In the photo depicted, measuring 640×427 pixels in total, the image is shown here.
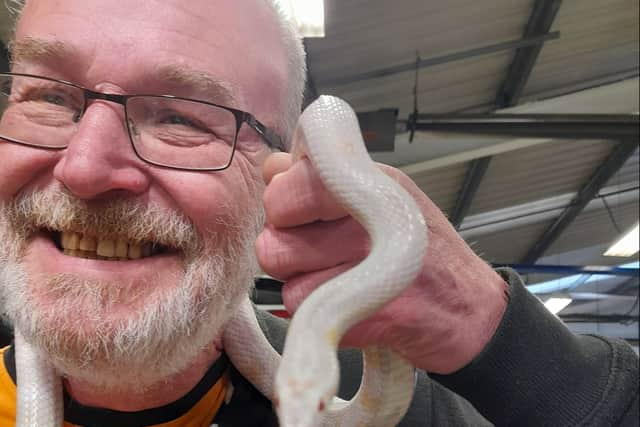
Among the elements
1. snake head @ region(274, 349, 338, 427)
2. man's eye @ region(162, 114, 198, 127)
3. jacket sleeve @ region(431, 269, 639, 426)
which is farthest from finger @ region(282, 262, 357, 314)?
man's eye @ region(162, 114, 198, 127)

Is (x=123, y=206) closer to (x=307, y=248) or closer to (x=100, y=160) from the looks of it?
(x=100, y=160)

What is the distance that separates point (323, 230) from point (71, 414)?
0.74 meters

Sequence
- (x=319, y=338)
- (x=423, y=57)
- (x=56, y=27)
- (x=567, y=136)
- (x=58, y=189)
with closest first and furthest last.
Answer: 1. (x=319, y=338)
2. (x=58, y=189)
3. (x=56, y=27)
4. (x=423, y=57)
5. (x=567, y=136)

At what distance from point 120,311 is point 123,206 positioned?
0.18 m

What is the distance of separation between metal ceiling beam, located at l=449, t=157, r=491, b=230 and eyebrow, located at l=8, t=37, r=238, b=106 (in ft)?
13.9

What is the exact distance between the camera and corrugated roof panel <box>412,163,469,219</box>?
17.2 ft

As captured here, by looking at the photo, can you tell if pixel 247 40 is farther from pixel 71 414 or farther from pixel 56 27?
pixel 71 414

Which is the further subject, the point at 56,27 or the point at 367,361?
the point at 56,27

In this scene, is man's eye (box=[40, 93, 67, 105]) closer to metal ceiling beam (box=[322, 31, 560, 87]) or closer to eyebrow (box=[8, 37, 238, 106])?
eyebrow (box=[8, 37, 238, 106])

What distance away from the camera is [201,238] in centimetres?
109

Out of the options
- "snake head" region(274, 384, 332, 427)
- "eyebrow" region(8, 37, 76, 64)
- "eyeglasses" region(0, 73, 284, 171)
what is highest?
"eyebrow" region(8, 37, 76, 64)

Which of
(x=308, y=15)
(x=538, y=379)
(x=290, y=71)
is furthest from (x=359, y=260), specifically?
(x=308, y=15)

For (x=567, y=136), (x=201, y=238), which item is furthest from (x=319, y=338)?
(x=567, y=136)

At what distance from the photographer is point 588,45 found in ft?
13.9
